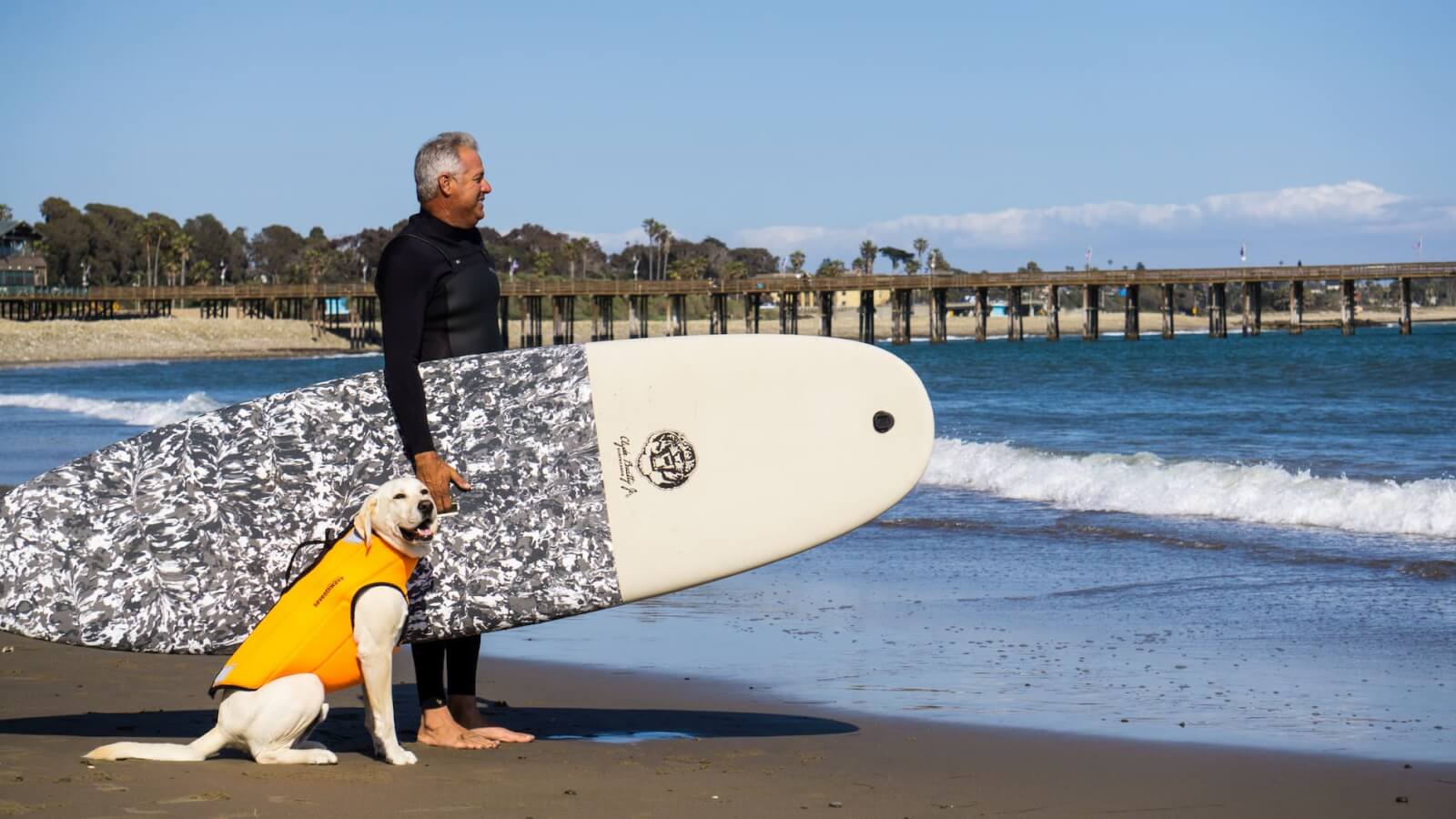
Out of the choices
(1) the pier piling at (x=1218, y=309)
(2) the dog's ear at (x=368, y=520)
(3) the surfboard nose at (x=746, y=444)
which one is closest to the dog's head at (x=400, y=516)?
(2) the dog's ear at (x=368, y=520)

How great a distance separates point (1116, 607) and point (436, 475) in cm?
375

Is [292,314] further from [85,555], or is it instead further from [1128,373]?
[85,555]

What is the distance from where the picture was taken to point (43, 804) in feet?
11.3

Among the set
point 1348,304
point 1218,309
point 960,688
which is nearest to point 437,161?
point 960,688

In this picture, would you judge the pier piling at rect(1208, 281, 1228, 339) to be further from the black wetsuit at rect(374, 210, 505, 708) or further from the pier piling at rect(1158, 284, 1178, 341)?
Result: the black wetsuit at rect(374, 210, 505, 708)

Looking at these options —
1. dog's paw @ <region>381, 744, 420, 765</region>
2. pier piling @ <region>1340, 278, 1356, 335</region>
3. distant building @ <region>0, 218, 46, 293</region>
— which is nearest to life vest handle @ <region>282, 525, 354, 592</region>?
dog's paw @ <region>381, 744, 420, 765</region>

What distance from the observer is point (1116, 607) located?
6.87 m

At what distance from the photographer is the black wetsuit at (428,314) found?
4195mm

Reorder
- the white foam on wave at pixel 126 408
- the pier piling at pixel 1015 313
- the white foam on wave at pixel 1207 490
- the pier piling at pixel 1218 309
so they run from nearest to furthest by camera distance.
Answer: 1. the white foam on wave at pixel 1207 490
2. the white foam on wave at pixel 126 408
3. the pier piling at pixel 1218 309
4. the pier piling at pixel 1015 313

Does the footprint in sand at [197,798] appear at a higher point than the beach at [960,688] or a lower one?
higher

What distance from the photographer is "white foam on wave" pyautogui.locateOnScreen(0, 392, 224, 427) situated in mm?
22547

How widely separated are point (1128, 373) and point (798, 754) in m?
37.2

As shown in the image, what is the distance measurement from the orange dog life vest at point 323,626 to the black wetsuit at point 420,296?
1.37 ft

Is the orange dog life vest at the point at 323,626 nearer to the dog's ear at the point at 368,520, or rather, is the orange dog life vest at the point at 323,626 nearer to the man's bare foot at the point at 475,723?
the dog's ear at the point at 368,520
